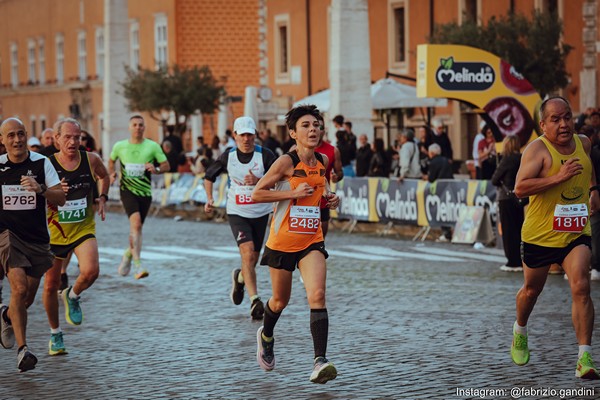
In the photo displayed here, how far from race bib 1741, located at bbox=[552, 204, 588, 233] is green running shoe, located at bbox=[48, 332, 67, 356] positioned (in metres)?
3.94

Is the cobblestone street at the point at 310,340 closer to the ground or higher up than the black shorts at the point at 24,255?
closer to the ground

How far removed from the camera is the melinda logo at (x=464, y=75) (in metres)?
24.2

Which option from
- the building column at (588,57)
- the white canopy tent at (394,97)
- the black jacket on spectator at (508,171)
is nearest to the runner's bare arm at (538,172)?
the black jacket on spectator at (508,171)

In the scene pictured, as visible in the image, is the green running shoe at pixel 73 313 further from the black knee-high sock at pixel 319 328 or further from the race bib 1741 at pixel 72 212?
the black knee-high sock at pixel 319 328

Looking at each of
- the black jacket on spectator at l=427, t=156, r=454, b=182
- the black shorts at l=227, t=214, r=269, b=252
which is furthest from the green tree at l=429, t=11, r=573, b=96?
the black shorts at l=227, t=214, r=269, b=252

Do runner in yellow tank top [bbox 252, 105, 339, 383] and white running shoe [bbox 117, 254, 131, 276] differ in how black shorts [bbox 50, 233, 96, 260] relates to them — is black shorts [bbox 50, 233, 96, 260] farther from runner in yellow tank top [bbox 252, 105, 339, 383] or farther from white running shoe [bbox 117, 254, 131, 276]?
white running shoe [bbox 117, 254, 131, 276]

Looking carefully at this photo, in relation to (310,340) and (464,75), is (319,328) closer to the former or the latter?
(310,340)

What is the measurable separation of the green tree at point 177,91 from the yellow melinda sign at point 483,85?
25.5 m

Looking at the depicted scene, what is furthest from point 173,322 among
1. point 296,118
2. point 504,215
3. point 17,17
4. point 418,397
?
point 17,17

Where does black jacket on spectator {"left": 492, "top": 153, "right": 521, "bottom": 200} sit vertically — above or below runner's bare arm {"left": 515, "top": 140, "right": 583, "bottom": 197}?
below

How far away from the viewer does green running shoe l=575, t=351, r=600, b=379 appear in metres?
9.83

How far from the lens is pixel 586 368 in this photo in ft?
32.3

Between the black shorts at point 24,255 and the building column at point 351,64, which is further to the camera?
the building column at point 351,64

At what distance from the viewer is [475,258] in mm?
20859
